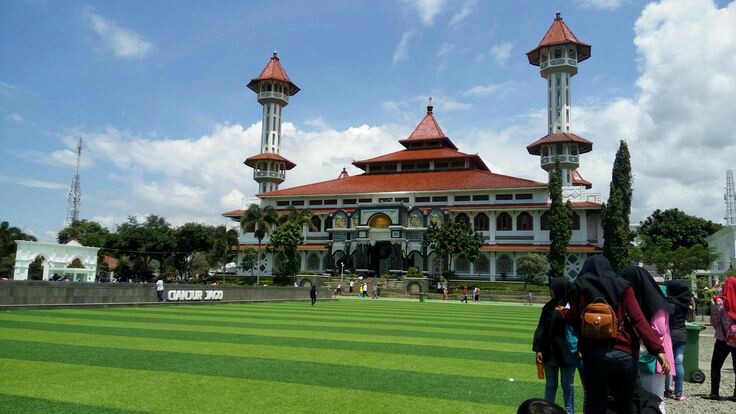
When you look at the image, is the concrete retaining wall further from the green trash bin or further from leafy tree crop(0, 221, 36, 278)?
leafy tree crop(0, 221, 36, 278)

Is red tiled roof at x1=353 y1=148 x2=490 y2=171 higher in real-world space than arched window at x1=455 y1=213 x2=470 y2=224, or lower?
higher

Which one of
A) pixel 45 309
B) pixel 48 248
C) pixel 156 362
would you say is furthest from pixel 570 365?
pixel 48 248

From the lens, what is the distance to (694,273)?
32906mm

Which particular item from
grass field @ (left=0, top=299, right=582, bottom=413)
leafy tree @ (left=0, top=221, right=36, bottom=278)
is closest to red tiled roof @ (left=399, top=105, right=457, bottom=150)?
leafy tree @ (left=0, top=221, right=36, bottom=278)

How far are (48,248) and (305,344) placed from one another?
32.7 m

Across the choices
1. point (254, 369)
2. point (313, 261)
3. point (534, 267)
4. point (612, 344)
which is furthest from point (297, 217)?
point (612, 344)

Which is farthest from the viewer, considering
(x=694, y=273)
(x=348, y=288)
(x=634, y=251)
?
(x=348, y=288)

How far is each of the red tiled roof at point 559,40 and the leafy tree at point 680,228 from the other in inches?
987

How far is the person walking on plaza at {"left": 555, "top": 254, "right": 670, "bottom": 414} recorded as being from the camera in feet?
13.3

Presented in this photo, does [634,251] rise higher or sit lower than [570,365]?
higher

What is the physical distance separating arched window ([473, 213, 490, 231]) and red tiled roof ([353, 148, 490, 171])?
851cm

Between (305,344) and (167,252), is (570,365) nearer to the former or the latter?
(305,344)

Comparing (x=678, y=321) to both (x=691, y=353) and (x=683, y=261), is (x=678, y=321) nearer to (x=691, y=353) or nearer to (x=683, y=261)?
(x=691, y=353)

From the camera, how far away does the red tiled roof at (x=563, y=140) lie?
56094mm
